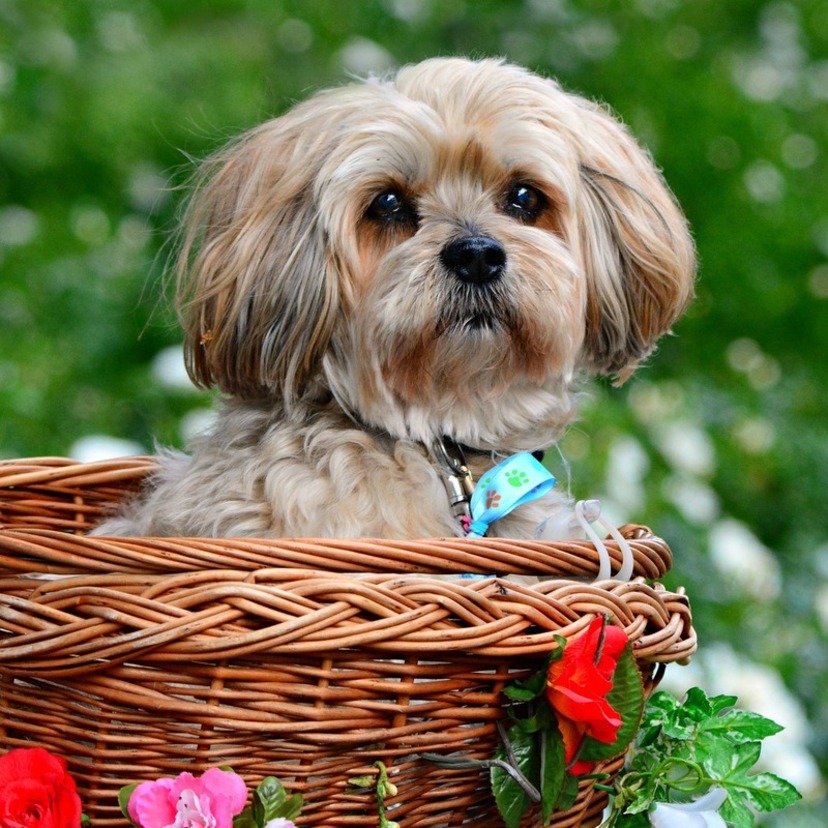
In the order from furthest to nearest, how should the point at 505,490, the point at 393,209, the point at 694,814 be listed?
1. the point at 393,209
2. the point at 505,490
3. the point at 694,814

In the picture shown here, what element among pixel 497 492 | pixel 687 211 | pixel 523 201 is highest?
pixel 523 201

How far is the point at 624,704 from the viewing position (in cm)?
208

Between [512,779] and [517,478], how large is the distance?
642mm

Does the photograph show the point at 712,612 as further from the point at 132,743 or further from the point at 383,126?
the point at 132,743

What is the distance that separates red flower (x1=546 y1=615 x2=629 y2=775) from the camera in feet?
6.45

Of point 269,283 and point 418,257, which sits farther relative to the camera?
point 269,283

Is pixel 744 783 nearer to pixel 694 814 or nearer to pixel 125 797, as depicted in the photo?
pixel 694 814

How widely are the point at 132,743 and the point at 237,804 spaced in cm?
20

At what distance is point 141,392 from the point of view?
16.3 feet

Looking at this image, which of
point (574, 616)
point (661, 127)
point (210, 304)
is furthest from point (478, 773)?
point (661, 127)

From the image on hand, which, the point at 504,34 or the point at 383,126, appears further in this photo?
the point at 504,34

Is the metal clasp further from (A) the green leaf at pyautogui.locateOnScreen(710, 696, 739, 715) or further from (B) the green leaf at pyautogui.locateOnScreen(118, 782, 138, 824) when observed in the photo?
(B) the green leaf at pyautogui.locateOnScreen(118, 782, 138, 824)

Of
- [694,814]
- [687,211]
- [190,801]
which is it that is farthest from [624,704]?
[687,211]

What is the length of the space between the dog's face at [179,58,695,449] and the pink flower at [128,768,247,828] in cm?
98
